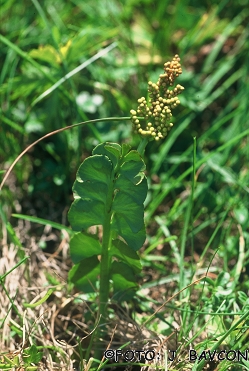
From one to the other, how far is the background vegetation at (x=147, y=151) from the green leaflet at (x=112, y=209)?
185 mm

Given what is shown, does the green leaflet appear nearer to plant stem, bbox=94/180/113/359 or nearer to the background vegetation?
plant stem, bbox=94/180/113/359

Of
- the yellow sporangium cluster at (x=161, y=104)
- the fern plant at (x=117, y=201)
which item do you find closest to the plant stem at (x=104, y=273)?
the fern plant at (x=117, y=201)

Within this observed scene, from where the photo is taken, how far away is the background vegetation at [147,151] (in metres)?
1.86

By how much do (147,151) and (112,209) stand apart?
3.03 feet

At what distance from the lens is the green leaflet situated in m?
1.55

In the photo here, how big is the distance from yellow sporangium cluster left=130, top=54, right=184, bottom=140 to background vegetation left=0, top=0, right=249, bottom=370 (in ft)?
0.84

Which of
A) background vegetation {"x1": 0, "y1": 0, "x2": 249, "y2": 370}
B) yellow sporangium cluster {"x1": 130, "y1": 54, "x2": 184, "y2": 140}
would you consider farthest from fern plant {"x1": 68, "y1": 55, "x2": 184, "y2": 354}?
background vegetation {"x1": 0, "y1": 0, "x2": 249, "y2": 370}

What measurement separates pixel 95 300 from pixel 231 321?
506mm

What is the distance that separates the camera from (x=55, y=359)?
1.79 metres

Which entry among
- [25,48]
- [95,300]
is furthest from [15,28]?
[95,300]

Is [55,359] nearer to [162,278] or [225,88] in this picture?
[162,278]

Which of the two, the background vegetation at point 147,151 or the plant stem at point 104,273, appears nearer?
the plant stem at point 104,273

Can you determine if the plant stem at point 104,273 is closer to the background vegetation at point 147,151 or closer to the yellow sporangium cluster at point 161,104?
the background vegetation at point 147,151

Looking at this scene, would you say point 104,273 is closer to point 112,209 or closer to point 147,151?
point 112,209
